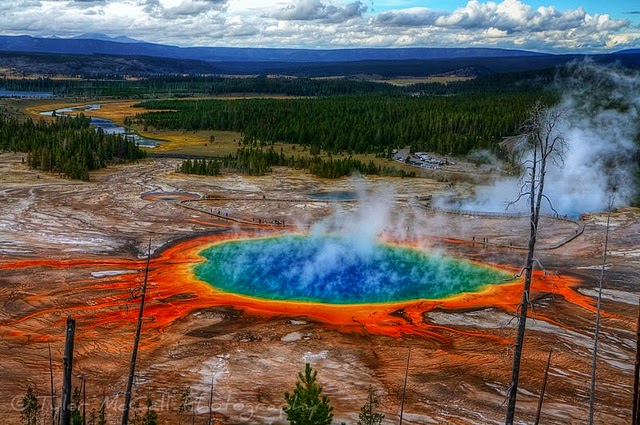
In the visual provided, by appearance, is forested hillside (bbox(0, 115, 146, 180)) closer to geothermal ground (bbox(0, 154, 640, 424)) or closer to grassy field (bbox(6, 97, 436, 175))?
grassy field (bbox(6, 97, 436, 175))

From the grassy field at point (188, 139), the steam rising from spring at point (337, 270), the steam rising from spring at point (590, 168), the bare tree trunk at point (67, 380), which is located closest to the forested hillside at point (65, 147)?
the grassy field at point (188, 139)

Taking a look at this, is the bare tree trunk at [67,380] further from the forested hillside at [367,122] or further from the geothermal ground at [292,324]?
the forested hillside at [367,122]

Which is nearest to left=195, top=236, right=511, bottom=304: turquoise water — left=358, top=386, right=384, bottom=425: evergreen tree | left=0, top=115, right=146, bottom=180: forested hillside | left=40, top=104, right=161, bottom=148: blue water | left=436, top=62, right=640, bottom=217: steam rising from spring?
left=358, top=386, right=384, bottom=425: evergreen tree

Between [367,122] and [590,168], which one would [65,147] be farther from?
[590,168]

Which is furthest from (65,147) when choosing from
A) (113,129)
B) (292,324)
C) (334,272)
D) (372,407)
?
(372,407)

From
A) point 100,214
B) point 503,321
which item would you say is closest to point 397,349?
point 503,321

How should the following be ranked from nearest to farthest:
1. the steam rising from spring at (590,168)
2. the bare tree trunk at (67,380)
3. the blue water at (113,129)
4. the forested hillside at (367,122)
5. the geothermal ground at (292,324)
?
the bare tree trunk at (67,380)
the geothermal ground at (292,324)
the steam rising from spring at (590,168)
the forested hillside at (367,122)
the blue water at (113,129)

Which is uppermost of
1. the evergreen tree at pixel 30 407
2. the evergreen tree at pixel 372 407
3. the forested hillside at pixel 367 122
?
the forested hillside at pixel 367 122
